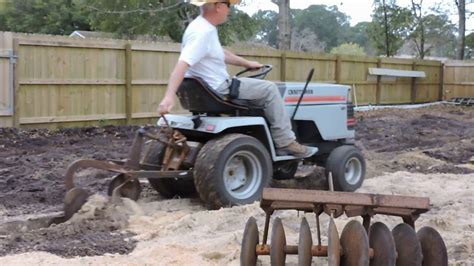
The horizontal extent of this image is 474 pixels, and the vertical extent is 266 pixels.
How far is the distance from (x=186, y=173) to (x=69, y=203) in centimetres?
110

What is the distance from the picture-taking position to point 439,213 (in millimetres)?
6145

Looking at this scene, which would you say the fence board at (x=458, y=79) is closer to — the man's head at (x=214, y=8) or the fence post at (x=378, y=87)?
the fence post at (x=378, y=87)

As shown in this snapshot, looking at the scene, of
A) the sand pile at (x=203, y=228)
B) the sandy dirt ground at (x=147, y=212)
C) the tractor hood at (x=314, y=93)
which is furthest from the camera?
the tractor hood at (x=314, y=93)

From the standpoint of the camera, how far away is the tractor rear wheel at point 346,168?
7.09m

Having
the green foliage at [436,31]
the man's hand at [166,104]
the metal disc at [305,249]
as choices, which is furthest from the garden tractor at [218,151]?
the green foliage at [436,31]

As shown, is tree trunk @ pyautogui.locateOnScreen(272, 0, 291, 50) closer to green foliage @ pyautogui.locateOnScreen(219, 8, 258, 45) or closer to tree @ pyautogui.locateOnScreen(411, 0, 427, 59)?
green foliage @ pyautogui.locateOnScreen(219, 8, 258, 45)

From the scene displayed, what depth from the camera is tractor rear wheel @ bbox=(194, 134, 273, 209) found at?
19.4 ft

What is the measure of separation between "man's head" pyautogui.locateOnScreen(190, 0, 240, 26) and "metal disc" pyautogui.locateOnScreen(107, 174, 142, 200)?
5.33 ft

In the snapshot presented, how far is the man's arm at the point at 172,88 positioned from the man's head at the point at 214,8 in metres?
0.56

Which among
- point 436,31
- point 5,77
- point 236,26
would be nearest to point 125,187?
point 5,77

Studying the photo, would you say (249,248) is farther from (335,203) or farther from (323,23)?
(323,23)

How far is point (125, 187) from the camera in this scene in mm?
6098

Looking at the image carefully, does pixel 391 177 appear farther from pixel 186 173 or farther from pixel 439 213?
pixel 186 173

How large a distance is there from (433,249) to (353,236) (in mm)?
630
